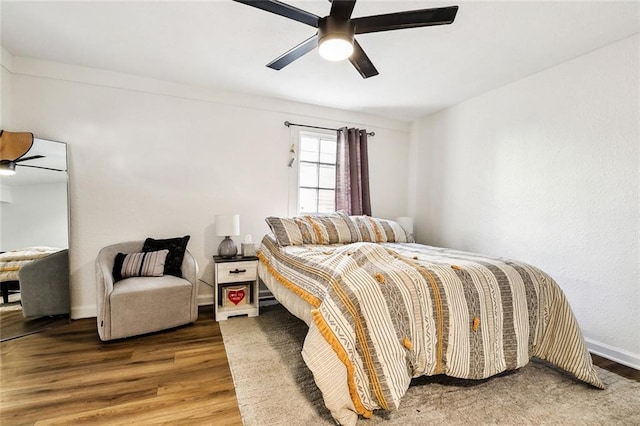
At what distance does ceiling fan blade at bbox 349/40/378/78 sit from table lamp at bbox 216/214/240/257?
6.19ft

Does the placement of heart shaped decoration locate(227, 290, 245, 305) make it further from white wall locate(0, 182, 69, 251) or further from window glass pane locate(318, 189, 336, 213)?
white wall locate(0, 182, 69, 251)

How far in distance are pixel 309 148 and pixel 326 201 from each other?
74 cm

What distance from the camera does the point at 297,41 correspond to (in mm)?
2443

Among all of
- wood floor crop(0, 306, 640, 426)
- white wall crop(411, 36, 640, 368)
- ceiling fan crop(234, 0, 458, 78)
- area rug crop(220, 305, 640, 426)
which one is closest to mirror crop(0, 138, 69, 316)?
wood floor crop(0, 306, 640, 426)

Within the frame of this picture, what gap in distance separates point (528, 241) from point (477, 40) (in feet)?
6.31

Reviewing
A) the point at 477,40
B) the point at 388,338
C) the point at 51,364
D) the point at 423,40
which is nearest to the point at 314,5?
the point at 423,40

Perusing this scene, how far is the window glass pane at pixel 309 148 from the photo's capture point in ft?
12.9

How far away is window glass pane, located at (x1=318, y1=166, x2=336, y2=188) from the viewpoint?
404cm

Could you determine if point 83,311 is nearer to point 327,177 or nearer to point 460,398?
point 327,177

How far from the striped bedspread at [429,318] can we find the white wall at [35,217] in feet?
7.83

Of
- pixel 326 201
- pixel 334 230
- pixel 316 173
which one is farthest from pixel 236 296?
pixel 316 173

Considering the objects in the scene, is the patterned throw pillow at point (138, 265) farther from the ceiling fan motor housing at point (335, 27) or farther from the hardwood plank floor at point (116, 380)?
the ceiling fan motor housing at point (335, 27)

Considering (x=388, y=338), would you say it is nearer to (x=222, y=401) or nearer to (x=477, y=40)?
(x=222, y=401)

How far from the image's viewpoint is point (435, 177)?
4094mm
